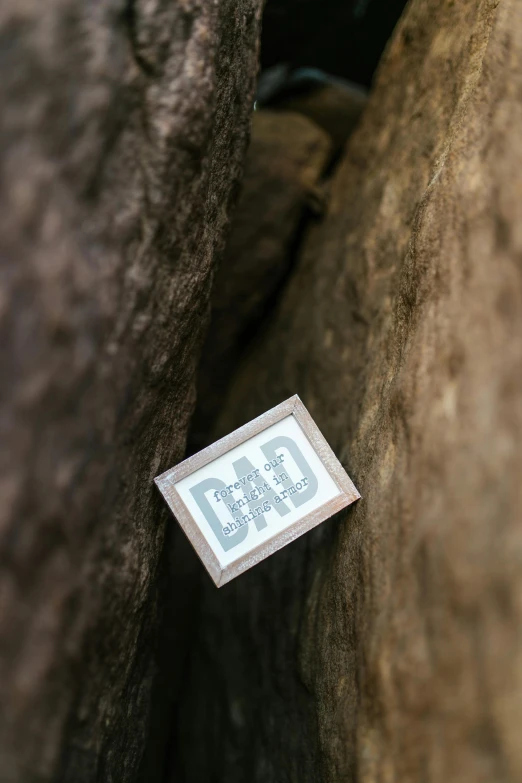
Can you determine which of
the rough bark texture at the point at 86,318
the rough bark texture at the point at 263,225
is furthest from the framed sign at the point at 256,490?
the rough bark texture at the point at 263,225

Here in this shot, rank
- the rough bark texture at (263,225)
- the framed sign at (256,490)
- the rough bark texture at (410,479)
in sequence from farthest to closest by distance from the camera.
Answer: the rough bark texture at (263,225) → the framed sign at (256,490) → the rough bark texture at (410,479)

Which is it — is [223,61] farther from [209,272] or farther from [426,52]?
[426,52]

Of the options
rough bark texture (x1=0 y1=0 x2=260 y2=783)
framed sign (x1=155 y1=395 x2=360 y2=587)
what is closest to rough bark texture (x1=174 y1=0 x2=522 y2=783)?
framed sign (x1=155 y1=395 x2=360 y2=587)

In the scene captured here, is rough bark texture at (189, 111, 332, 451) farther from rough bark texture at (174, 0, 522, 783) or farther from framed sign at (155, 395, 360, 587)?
framed sign at (155, 395, 360, 587)

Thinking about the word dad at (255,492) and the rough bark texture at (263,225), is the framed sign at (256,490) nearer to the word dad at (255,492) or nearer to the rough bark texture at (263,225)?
the word dad at (255,492)

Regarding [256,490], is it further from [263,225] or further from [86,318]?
[263,225]

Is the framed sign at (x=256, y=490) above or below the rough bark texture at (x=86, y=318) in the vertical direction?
below

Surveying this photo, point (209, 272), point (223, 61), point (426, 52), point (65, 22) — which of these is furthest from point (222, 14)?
point (426, 52)

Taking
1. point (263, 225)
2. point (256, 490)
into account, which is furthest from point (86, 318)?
point (263, 225)
